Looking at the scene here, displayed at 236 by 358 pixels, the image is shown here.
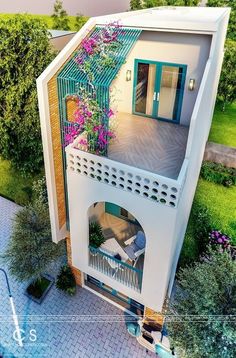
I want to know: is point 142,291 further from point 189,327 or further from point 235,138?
point 235,138

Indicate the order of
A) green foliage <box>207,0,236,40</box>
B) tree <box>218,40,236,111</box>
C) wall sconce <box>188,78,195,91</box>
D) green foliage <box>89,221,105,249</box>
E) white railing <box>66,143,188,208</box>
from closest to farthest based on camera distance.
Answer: white railing <box>66,143,188,208</box>
wall sconce <box>188,78,195,91</box>
green foliage <box>89,221,105,249</box>
tree <box>218,40,236,111</box>
green foliage <box>207,0,236,40</box>

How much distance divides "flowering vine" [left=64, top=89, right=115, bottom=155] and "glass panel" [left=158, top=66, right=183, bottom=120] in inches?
165

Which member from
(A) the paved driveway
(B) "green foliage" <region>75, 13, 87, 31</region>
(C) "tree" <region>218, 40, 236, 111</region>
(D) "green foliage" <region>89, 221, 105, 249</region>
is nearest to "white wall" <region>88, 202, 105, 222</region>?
(D) "green foliage" <region>89, 221, 105, 249</region>

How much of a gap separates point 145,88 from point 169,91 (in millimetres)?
1158

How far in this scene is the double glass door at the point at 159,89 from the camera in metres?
13.1

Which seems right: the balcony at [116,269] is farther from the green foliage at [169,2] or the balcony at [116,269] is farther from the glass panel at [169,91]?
the green foliage at [169,2]

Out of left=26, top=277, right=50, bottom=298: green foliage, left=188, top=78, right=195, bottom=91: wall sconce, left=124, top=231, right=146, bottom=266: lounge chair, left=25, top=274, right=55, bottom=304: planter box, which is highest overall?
left=188, top=78, right=195, bottom=91: wall sconce

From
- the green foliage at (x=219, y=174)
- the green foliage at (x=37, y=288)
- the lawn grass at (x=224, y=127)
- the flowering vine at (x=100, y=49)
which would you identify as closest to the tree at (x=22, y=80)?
the flowering vine at (x=100, y=49)

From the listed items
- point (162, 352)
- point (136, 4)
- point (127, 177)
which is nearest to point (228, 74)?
point (127, 177)

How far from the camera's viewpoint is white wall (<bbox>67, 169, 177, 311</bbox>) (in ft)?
31.3

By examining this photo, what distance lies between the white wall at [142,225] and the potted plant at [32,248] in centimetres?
214

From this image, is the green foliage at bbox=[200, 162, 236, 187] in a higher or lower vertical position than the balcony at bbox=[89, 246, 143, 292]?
lower

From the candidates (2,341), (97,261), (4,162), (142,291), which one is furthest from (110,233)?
(4,162)

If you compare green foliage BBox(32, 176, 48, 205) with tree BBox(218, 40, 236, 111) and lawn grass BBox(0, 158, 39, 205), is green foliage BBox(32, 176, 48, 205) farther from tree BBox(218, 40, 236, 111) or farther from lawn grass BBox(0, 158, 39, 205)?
tree BBox(218, 40, 236, 111)
